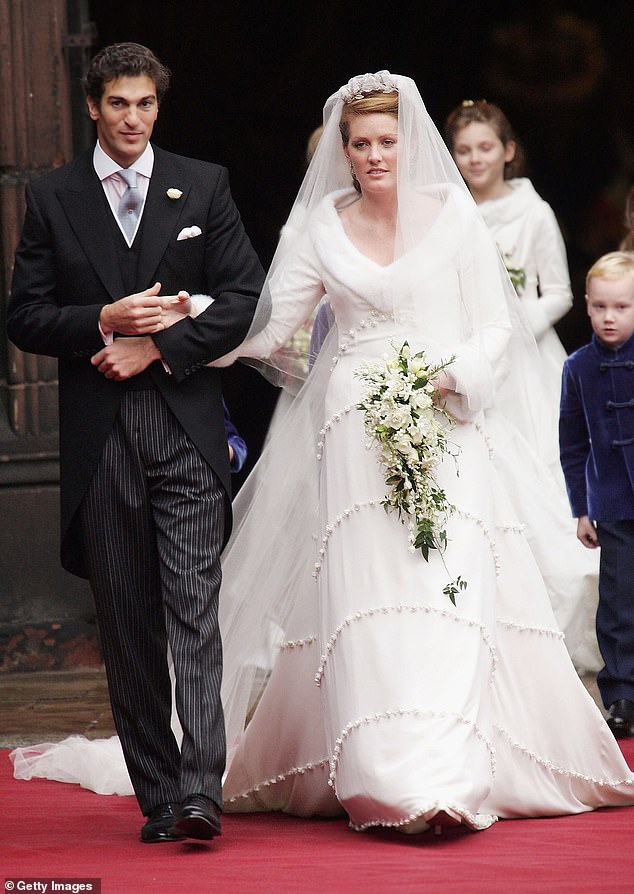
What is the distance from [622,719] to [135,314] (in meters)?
2.74

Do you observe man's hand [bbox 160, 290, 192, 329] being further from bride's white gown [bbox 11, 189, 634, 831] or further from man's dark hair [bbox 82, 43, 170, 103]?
man's dark hair [bbox 82, 43, 170, 103]

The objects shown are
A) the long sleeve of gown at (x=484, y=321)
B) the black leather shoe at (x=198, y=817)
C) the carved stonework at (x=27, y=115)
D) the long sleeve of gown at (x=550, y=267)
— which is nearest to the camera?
the black leather shoe at (x=198, y=817)

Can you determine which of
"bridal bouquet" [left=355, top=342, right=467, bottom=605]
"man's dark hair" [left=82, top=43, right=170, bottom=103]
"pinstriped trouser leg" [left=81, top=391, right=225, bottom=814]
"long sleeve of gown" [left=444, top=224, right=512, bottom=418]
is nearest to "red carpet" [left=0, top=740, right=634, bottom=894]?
"pinstriped trouser leg" [left=81, top=391, right=225, bottom=814]

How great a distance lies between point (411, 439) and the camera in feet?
16.0

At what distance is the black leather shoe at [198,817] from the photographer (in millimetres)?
4531

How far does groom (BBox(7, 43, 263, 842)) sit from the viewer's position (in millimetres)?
4758

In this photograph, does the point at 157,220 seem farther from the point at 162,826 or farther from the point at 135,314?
the point at 162,826

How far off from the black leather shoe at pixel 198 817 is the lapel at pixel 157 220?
1456mm

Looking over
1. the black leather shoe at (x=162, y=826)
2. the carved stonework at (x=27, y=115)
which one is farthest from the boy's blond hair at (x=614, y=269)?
the black leather shoe at (x=162, y=826)

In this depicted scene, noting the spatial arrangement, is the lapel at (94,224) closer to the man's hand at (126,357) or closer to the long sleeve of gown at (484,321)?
the man's hand at (126,357)

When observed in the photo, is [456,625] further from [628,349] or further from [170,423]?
[628,349]

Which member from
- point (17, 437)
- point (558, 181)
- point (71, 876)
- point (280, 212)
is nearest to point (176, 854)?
point (71, 876)

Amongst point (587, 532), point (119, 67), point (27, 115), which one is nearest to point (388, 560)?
point (119, 67)

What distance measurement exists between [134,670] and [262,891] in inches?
34.8
